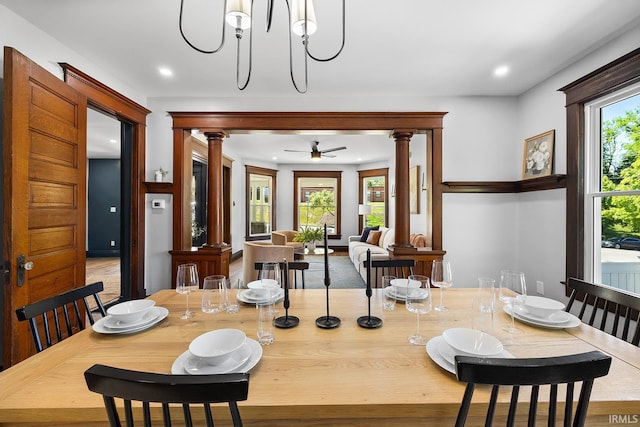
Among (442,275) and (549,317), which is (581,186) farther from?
(442,275)

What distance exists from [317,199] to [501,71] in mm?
5563

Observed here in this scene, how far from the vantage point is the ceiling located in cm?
185

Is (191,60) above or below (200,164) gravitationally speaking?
above

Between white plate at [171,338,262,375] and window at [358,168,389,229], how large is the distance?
645 cm

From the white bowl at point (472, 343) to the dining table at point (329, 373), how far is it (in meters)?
0.09

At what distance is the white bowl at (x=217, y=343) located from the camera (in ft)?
3.07

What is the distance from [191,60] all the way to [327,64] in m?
1.25

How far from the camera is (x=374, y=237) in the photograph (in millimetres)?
6258

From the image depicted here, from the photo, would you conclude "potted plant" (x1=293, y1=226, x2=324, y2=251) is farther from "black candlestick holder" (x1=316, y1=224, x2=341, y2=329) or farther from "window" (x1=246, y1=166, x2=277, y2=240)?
"black candlestick holder" (x1=316, y1=224, x2=341, y2=329)

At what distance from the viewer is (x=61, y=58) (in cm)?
233

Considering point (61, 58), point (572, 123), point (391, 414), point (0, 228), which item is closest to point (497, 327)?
point (391, 414)

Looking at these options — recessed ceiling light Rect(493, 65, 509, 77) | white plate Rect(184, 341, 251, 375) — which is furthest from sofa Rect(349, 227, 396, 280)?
white plate Rect(184, 341, 251, 375)

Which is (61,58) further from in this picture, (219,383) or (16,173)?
(219,383)

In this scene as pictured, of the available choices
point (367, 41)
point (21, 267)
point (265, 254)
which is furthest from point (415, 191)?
point (21, 267)
